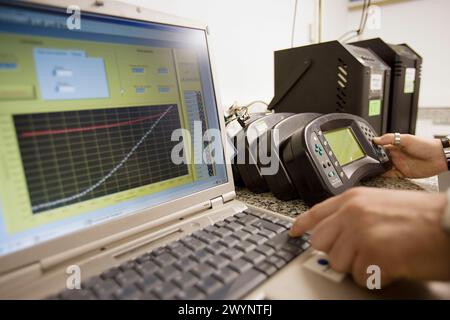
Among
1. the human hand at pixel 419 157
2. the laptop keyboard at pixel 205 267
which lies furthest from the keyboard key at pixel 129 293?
the human hand at pixel 419 157

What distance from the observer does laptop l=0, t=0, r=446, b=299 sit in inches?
12.9

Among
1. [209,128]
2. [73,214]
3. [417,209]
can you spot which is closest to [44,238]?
[73,214]

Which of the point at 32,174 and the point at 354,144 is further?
the point at 354,144

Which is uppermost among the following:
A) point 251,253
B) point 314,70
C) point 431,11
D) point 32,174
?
point 431,11

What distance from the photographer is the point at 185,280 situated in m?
0.32

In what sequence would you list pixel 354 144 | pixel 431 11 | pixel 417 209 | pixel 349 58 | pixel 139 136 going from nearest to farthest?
pixel 417 209 → pixel 139 136 → pixel 354 144 → pixel 349 58 → pixel 431 11

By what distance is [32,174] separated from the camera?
0.34 meters

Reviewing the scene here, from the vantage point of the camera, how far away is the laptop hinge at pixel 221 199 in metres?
0.53

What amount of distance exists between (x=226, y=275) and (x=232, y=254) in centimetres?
4

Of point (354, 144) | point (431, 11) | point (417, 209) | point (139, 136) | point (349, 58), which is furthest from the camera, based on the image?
point (431, 11)

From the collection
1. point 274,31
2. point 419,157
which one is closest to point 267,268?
point 419,157

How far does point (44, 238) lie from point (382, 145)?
2.36 feet

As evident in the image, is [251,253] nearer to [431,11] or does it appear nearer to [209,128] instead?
[209,128]

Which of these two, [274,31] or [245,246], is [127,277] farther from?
[274,31]
